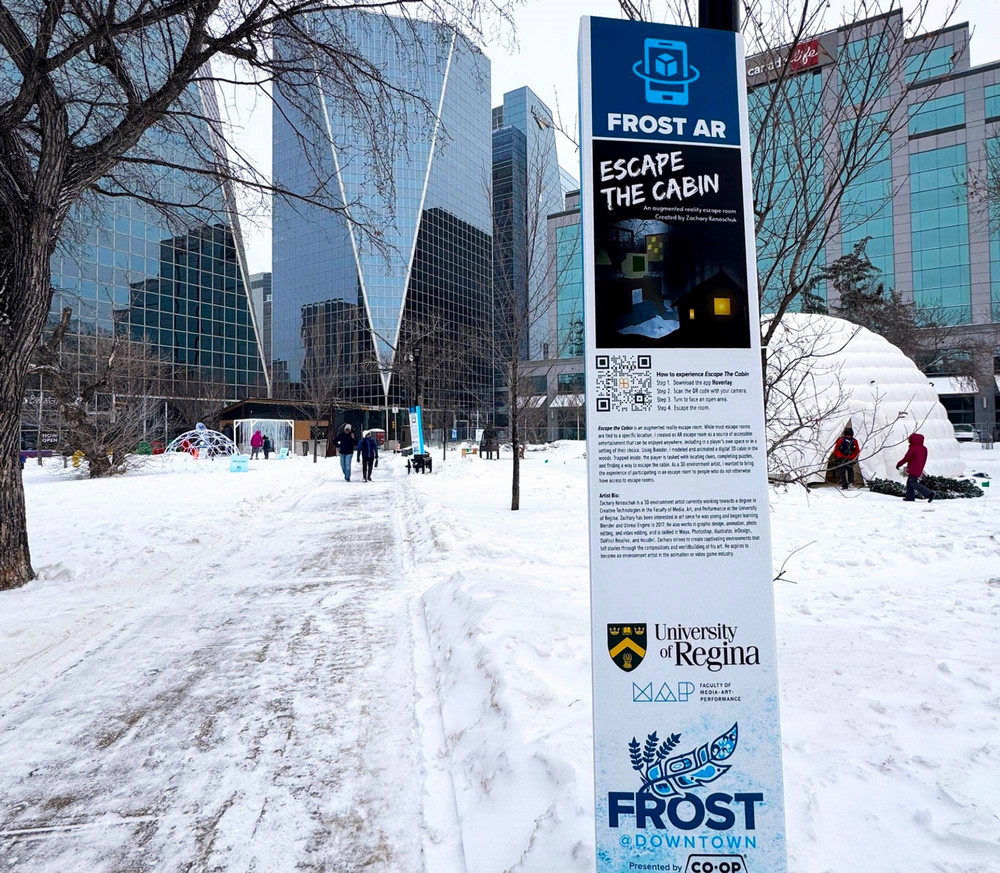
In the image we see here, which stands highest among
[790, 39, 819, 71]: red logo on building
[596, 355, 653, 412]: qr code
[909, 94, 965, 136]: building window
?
[909, 94, 965, 136]: building window

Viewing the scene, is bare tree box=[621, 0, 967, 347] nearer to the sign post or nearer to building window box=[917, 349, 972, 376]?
the sign post

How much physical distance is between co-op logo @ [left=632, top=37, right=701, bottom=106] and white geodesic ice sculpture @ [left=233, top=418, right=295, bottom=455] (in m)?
41.7

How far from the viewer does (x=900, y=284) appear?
47.4 m

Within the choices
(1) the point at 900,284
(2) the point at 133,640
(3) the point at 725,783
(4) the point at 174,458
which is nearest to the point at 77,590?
(2) the point at 133,640

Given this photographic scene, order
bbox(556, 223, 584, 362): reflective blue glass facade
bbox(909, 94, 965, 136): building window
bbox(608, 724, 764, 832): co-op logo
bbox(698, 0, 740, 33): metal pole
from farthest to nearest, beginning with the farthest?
bbox(909, 94, 965, 136): building window < bbox(556, 223, 584, 362): reflective blue glass facade < bbox(698, 0, 740, 33): metal pole < bbox(608, 724, 764, 832): co-op logo

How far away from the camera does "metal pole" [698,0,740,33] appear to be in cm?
228

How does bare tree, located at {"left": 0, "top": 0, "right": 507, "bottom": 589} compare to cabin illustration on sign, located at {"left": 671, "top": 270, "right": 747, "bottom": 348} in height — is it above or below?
above

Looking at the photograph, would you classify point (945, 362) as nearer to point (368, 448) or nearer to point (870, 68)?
point (368, 448)

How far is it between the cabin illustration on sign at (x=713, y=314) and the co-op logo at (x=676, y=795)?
1.33 meters

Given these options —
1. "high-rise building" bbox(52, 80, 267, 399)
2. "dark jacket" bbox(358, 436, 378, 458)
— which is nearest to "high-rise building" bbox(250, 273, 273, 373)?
"high-rise building" bbox(52, 80, 267, 399)

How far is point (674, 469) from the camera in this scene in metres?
2.08

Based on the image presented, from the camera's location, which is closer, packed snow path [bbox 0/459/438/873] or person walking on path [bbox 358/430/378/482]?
packed snow path [bbox 0/459/438/873]

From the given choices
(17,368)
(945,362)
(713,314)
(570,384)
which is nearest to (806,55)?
(713,314)

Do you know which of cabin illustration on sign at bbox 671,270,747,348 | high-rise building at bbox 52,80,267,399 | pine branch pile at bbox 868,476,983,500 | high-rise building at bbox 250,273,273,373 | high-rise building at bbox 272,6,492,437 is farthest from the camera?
high-rise building at bbox 250,273,273,373
